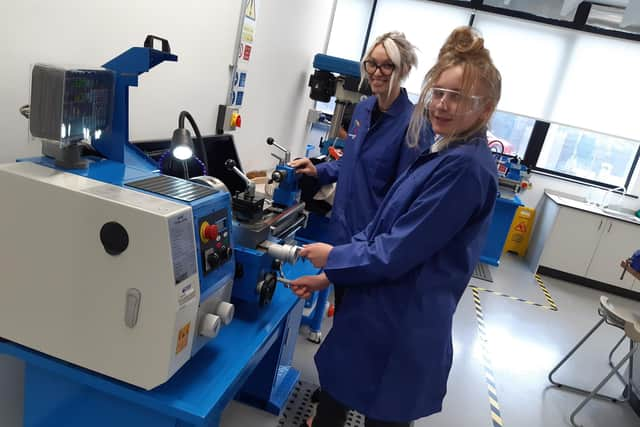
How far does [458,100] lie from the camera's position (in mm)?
1056

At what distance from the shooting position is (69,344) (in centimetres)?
90

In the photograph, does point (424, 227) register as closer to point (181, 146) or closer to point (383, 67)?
point (181, 146)

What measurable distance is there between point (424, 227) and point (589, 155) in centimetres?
519

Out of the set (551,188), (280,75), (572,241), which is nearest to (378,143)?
(280,75)

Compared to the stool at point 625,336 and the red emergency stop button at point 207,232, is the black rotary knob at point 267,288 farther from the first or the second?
the stool at point 625,336

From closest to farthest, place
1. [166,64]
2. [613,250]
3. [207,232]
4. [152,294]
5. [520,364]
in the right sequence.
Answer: [152,294] → [207,232] → [166,64] → [520,364] → [613,250]

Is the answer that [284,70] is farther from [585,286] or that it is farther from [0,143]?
[585,286]

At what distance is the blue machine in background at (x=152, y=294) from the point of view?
33.4 inches

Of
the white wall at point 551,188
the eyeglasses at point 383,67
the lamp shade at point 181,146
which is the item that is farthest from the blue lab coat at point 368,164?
the white wall at point 551,188

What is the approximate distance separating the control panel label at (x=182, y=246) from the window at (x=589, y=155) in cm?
535

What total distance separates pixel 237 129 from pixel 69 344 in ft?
6.19

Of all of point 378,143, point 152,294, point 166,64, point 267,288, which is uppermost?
point 166,64

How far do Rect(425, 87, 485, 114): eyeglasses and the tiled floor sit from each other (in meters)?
1.49

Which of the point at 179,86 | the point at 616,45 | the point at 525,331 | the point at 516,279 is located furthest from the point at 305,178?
the point at 616,45
